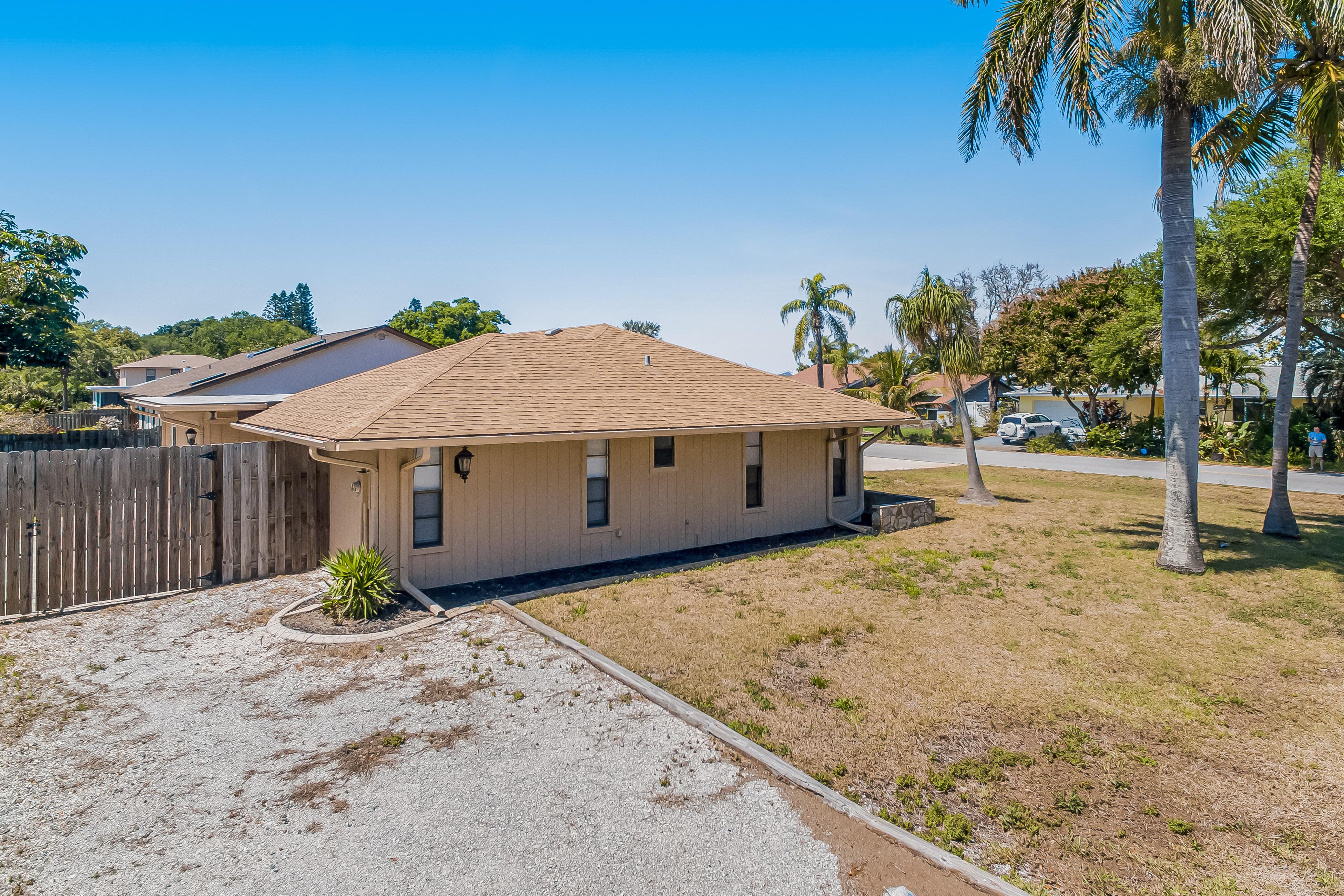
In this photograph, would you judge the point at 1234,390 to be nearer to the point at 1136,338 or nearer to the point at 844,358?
the point at 1136,338

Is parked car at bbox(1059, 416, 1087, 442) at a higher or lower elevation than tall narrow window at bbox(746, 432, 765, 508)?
higher

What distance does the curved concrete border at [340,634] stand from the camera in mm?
6918

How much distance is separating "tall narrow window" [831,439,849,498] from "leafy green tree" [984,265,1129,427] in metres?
21.3

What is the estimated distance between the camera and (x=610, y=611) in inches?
317

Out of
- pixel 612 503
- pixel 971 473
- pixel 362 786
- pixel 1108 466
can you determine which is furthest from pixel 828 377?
pixel 362 786

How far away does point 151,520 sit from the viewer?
815 centimetres

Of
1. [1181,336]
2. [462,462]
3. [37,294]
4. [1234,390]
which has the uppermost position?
[37,294]

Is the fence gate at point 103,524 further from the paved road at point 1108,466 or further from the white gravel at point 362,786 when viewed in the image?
the paved road at point 1108,466

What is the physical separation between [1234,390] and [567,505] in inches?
1410

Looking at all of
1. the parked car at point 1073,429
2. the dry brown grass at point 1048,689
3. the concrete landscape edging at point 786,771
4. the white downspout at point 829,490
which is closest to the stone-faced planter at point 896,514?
the white downspout at point 829,490

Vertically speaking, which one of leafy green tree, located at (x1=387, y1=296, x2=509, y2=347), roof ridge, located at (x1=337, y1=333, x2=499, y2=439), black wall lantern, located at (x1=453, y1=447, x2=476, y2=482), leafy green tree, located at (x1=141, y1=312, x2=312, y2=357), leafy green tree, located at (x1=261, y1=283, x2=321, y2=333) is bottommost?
black wall lantern, located at (x1=453, y1=447, x2=476, y2=482)

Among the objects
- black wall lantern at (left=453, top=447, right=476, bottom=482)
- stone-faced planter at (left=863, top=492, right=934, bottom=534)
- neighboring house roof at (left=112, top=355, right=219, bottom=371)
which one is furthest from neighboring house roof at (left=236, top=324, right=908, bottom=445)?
neighboring house roof at (left=112, top=355, right=219, bottom=371)

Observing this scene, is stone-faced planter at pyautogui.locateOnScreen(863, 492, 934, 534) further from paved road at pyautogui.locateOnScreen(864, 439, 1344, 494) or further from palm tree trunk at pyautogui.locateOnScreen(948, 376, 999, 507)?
paved road at pyautogui.locateOnScreen(864, 439, 1344, 494)

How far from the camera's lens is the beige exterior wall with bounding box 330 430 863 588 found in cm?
880
